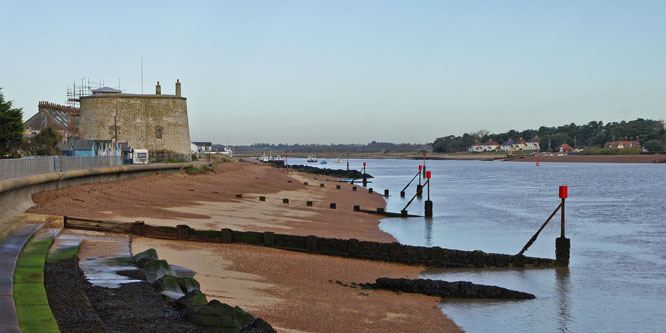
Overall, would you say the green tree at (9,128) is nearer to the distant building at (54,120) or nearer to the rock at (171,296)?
the distant building at (54,120)

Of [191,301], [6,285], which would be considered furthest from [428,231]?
[6,285]

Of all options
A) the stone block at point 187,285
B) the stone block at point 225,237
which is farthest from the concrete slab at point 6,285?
the stone block at point 225,237

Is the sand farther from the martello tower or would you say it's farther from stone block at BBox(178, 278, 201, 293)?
the martello tower

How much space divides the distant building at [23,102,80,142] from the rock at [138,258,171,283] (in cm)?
7999

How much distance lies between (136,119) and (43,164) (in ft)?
132

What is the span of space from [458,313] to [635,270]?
399 inches

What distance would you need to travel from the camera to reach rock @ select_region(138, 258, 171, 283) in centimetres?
1152

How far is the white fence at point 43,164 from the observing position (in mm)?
21470

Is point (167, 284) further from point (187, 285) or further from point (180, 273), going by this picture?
point (180, 273)

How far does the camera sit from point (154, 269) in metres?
11.8

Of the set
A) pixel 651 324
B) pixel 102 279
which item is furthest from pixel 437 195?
pixel 102 279

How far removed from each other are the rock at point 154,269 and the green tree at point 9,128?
39.9 metres

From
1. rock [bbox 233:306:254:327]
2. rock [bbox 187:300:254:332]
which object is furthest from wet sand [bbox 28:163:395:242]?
rock [bbox 187:300:254:332]

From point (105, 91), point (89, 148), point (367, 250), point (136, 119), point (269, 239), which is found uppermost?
point (105, 91)
